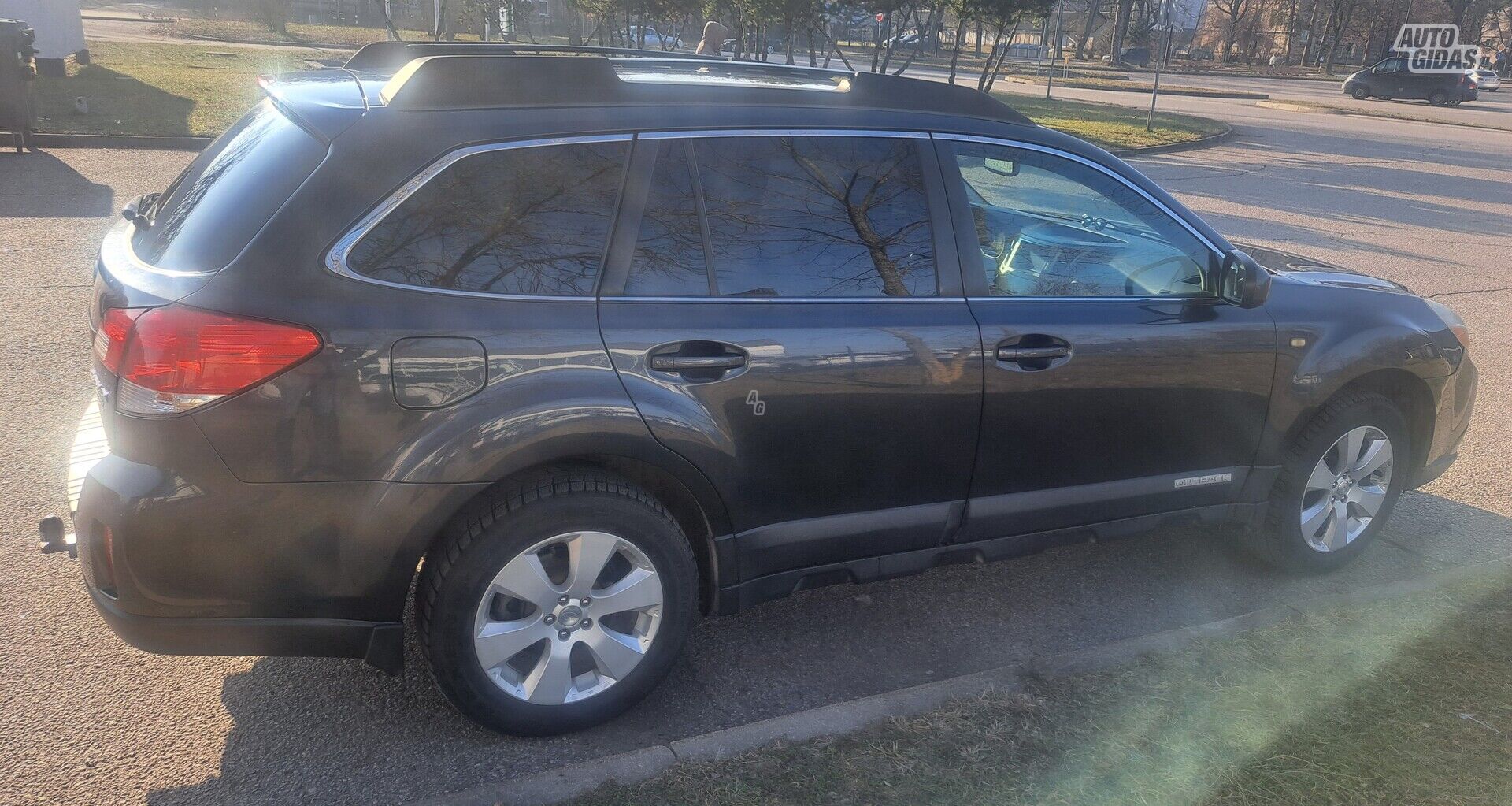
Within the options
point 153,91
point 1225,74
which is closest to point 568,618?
point 153,91

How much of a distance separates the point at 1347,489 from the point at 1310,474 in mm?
294

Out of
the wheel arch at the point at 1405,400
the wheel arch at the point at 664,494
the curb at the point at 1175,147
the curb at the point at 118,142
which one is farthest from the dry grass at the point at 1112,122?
the wheel arch at the point at 664,494

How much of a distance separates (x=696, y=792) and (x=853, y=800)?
1.33 feet

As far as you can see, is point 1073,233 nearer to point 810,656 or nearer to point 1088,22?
point 810,656

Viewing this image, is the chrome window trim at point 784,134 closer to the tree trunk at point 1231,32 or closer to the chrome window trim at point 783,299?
the chrome window trim at point 783,299

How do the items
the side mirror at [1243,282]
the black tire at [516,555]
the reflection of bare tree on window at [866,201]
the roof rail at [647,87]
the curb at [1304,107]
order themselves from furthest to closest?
the curb at [1304,107] → the side mirror at [1243,282] → the reflection of bare tree on window at [866,201] → the roof rail at [647,87] → the black tire at [516,555]

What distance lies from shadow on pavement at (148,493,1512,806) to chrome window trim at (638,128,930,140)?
1.70m

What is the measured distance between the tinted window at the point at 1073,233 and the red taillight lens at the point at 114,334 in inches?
100

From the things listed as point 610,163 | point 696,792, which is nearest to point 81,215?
point 610,163

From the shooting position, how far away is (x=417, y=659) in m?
3.67

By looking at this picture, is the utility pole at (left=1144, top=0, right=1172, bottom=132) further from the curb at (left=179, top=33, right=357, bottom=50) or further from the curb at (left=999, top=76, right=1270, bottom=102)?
the curb at (left=179, top=33, right=357, bottom=50)

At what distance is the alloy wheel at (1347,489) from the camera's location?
4.42 meters

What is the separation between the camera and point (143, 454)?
280 cm

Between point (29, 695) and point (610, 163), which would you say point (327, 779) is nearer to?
point (29, 695)
